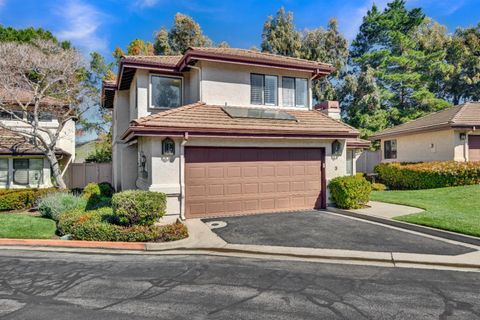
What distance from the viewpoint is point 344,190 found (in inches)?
468

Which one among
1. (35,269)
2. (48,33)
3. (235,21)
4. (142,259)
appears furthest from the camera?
(48,33)

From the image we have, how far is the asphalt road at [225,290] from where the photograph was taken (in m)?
4.45

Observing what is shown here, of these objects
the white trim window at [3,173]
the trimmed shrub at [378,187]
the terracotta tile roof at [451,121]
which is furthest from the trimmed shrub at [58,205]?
the terracotta tile roof at [451,121]

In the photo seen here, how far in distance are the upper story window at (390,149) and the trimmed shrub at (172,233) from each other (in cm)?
1986

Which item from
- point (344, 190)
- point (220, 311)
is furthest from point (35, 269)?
point (344, 190)

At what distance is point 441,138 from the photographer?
18703mm

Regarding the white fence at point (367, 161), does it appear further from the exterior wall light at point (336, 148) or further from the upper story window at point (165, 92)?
the upper story window at point (165, 92)

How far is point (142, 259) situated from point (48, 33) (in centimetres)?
3449

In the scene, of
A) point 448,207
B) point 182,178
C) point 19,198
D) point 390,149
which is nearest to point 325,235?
point 182,178

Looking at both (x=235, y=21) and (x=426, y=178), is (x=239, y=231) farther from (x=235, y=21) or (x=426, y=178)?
(x=235, y=21)

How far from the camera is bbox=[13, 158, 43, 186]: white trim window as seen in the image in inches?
674

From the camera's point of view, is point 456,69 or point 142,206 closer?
point 142,206

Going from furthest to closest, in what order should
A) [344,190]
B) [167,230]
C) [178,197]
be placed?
[344,190] → [178,197] → [167,230]

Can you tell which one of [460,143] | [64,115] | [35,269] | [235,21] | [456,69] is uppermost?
[235,21]
